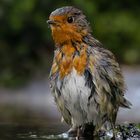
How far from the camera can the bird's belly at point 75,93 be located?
22.3 feet

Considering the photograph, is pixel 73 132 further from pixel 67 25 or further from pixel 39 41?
pixel 39 41

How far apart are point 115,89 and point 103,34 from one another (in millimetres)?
4866

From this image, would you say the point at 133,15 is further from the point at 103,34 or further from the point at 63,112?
the point at 63,112

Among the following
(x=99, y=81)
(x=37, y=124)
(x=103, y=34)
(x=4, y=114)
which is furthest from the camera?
(x=103, y=34)

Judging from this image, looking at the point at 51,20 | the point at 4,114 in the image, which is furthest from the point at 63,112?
the point at 4,114

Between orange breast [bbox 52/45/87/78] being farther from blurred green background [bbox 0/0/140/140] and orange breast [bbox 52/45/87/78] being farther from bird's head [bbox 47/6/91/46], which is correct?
blurred green background [bbox 0/0/140/140]

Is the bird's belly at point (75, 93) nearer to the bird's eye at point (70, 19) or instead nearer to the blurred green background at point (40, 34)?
the bird's eye at point (70, 19)

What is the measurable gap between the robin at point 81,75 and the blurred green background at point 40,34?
4577mm

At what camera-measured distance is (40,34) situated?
11891 millimetres

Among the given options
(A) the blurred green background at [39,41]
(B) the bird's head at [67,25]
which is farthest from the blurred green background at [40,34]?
(B) the bird's head at [67,25]

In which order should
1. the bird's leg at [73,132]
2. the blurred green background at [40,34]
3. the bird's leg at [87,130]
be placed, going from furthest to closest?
1. the blurred green background at [40,34]
2. the bird's leg at [73,132]
3. the bird's leg at [87,130]

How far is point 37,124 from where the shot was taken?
8.61 metres

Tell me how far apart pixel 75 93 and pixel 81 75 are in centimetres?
15

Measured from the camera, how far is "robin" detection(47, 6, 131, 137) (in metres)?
6.84
